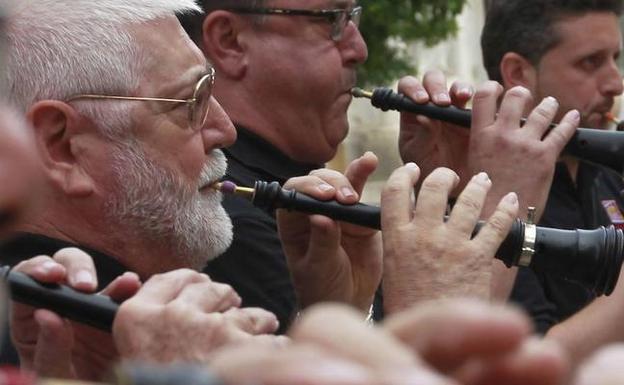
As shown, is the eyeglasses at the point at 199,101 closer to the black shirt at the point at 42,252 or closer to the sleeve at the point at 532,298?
the black shirt at the point at 42,252

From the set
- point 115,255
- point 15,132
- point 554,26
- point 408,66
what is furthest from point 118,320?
point 408,66

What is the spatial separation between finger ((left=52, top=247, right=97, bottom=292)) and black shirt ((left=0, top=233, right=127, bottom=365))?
0.28 metres

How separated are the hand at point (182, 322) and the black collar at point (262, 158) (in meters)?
1.60

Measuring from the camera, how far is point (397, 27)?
1048 cm

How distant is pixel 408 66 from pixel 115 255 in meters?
8.64

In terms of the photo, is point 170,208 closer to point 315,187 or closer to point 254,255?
point 315,187

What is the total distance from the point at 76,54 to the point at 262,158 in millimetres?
1058

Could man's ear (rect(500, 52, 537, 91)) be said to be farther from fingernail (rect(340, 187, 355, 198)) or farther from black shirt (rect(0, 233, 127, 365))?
black shirt (rect(0, 233, 127, 365))

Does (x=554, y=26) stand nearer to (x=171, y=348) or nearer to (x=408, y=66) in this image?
(x=171, y=348)

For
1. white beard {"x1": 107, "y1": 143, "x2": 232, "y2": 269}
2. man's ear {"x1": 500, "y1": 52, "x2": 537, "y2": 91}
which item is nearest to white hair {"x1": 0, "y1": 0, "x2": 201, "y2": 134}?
white beard {"x1": 107, "y1": 143, "x2": 232, "y2": 269}

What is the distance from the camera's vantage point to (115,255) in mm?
3121

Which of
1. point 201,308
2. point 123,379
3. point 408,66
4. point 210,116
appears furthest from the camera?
point 408,66

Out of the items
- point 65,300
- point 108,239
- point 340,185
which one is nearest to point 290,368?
point 65,300

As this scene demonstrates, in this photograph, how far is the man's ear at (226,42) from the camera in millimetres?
4246
